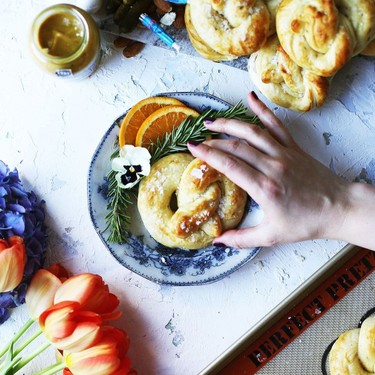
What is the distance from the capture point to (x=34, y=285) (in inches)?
42.2

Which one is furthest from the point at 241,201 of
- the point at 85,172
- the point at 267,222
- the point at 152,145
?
the point at 85,172

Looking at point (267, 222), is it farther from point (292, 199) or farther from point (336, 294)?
point (336, 294)

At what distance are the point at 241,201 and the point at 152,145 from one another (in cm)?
18

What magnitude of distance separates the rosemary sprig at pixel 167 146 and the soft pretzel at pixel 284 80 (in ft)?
0.19

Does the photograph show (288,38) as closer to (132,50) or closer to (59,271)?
(132,50)

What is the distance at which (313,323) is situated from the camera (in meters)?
1.17

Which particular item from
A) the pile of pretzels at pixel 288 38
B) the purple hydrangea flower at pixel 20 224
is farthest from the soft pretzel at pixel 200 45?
the purple hydrangea flower at pixel 20 224

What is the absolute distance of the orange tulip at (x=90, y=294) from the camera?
1.00 meters

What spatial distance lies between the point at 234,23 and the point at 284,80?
129 millimetres

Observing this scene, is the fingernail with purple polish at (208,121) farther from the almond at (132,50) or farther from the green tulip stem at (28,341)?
the green tulip stem at (28,341)

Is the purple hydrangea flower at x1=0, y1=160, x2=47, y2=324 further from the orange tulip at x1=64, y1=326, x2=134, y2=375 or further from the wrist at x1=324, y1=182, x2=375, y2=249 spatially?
the wrist at x1=324, y1=182, x2=375, y2=249

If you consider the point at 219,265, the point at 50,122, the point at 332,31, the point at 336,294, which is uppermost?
the point at 332,31

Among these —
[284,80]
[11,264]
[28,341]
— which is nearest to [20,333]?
[28,341]

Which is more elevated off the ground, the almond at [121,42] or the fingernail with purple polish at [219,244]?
the almond at [121,42]
